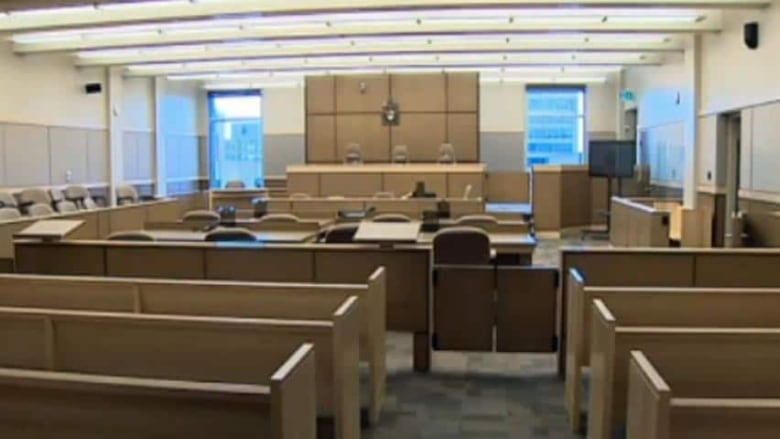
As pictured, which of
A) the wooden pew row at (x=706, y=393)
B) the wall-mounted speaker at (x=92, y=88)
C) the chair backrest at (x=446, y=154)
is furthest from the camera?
the wall-mounted speaker at (x=92, y=88)

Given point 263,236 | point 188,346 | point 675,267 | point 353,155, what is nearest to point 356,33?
point 353,155

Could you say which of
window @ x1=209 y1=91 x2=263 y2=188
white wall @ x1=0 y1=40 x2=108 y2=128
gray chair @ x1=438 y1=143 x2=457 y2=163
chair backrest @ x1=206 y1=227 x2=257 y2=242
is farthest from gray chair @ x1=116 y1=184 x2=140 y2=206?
chair backrest @ x1=206 y1=227 x2=257 y2=242

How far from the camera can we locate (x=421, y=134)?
15.2 m

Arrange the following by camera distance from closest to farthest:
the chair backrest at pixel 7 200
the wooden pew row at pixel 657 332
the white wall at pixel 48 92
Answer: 1. the wooden pew row at pixel 657 332
2. the chair backrest at pixel 7 200
3. the white wall at pixel 48 92

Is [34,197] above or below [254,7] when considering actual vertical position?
below

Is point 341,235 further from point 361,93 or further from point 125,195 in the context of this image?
point 125,195

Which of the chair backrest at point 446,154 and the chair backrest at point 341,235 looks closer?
the chair backrest at point 341,235

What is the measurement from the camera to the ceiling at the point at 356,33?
9.40 meters

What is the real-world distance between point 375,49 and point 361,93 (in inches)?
79.5

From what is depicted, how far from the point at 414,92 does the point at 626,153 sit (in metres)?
4.18

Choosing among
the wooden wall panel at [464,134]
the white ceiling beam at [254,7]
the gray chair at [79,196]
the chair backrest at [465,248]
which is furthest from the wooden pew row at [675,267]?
the gray chair at [79,196]

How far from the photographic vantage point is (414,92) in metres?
15.2

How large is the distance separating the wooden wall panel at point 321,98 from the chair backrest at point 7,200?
18.7 ft

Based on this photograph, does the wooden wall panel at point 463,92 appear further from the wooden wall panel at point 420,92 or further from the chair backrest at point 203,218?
the chair backrest at point 203,218
